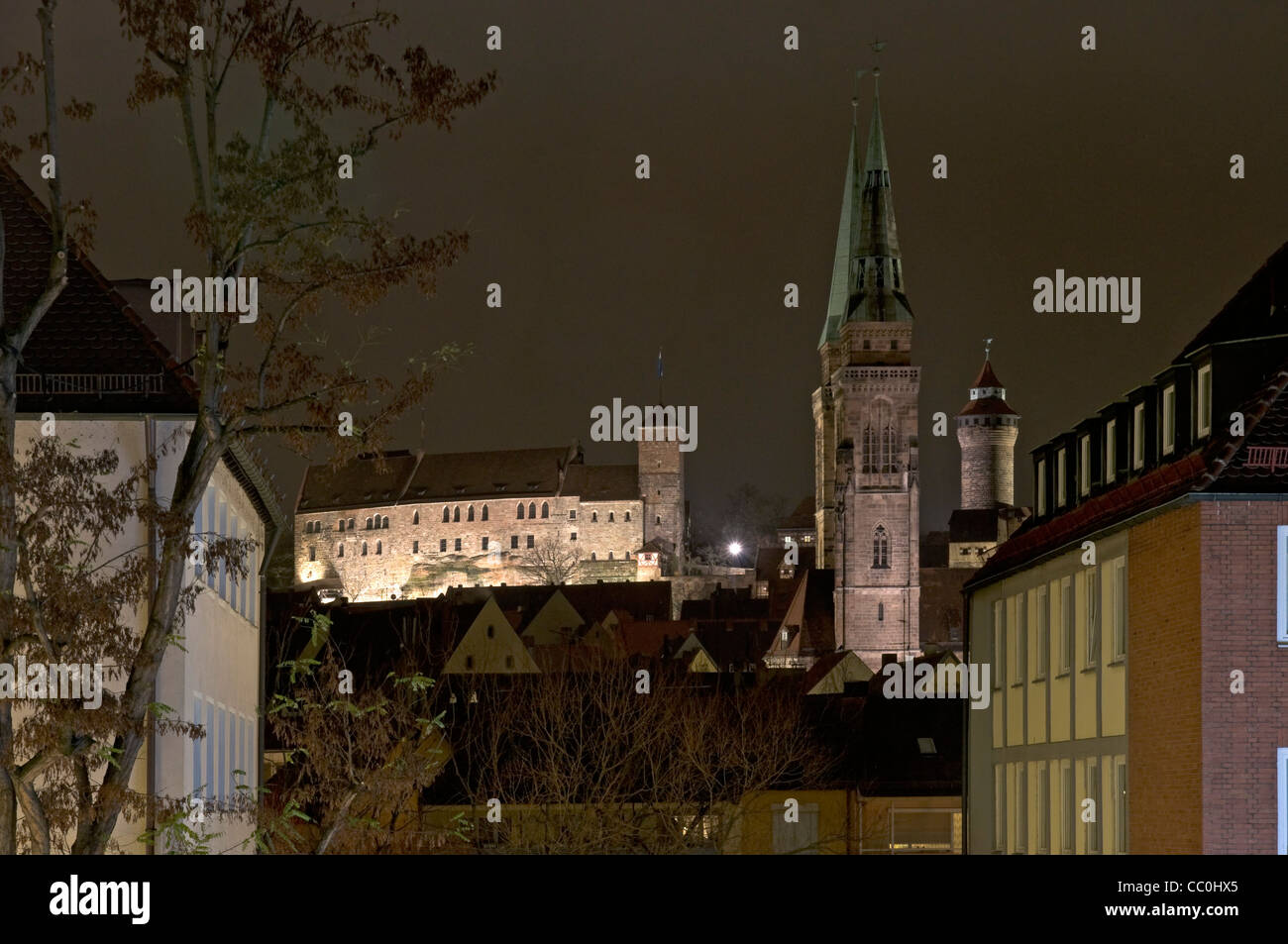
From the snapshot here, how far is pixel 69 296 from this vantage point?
21.6 metres

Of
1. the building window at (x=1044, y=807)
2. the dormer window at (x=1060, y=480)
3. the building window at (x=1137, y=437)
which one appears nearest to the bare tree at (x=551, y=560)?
the dormer window at (x=1060, y=480)

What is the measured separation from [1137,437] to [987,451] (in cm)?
15565

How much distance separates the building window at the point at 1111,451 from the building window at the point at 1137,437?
0.77 m

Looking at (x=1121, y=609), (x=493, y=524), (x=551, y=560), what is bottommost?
(x=1121, y=609)

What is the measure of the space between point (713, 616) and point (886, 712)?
88.3m

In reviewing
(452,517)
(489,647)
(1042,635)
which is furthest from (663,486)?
(1042,635)

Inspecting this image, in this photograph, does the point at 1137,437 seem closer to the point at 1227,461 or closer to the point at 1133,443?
the point at 1133,443

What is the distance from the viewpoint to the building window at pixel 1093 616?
24.5 meters

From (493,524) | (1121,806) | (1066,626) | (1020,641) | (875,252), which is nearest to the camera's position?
(1121,806)

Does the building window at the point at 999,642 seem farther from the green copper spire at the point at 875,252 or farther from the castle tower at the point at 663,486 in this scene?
the castle tower at the point at 663,486

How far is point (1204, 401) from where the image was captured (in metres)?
21.9

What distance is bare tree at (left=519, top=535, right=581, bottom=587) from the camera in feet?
592
